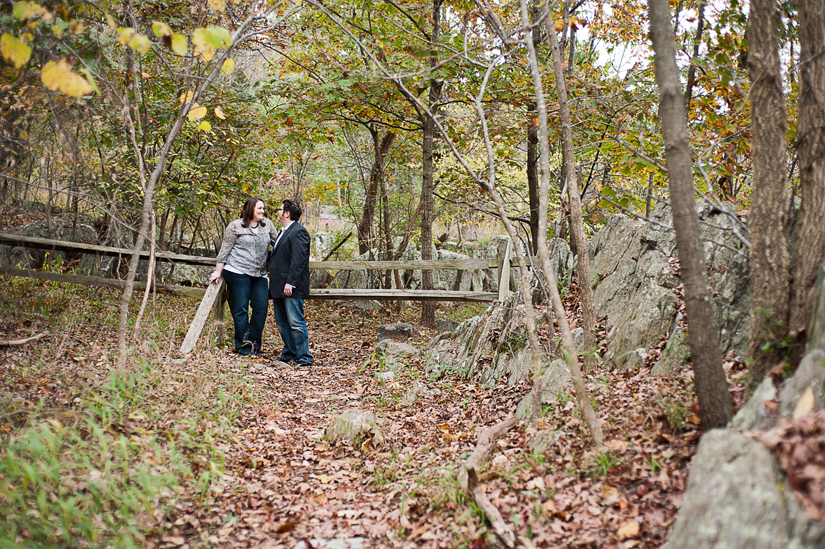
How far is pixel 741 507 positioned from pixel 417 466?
7.46 feet

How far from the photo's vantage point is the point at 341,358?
7465 mm

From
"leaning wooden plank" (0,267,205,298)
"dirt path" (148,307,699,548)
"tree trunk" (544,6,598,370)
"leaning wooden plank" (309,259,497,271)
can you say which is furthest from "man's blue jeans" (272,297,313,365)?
"tree trunk" (544,6,598,370)

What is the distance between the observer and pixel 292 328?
21.9 ft

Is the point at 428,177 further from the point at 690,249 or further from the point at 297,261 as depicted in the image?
the point at 690,249

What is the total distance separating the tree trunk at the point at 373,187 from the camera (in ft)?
36.8

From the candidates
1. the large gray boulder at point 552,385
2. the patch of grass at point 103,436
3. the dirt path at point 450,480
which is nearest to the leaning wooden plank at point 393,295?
the patch of grass at point 103,436

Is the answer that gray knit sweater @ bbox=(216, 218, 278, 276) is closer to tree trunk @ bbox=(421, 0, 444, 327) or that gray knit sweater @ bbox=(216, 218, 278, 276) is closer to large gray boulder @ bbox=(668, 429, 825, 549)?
tree trunk @ bbox=(421, 0, 444, 327)

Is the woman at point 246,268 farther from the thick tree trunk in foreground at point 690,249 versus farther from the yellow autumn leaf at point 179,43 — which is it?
the thick tree trunk in foreground at point 690,249

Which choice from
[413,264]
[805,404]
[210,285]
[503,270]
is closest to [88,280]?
[210,285]

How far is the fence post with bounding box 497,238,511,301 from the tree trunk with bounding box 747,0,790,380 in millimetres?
3932

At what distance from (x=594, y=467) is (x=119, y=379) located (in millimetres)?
3750

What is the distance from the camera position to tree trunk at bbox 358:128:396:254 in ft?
36.8

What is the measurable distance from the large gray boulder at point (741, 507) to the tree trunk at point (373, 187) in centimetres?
961

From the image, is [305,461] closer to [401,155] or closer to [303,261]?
[303,261]
